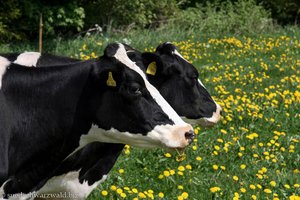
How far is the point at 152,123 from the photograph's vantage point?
325 cm

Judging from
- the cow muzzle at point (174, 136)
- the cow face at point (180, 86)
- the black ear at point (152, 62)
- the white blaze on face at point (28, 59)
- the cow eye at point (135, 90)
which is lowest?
the cow face at point (180, 86)

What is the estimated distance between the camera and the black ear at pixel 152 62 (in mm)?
4170

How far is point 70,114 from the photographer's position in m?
3.37

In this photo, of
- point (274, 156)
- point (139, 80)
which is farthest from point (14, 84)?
point (274, 156)

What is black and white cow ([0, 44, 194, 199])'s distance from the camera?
3246 millimetres

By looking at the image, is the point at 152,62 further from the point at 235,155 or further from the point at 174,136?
the point at 235,155

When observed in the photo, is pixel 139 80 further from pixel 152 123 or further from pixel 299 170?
pixel 299 170

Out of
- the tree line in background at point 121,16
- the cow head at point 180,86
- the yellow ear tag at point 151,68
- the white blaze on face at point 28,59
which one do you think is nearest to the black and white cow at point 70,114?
the white blaze on face at point 28,59

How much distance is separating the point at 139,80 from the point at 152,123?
26 centimetres

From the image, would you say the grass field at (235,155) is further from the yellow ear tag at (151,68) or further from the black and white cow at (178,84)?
the yellow ear tag at (151,68)

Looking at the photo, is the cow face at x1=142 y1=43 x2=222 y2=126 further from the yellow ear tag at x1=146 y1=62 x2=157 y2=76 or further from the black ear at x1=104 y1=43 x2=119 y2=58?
the black ear at x1=104 y1=43 x2=119 y2=58

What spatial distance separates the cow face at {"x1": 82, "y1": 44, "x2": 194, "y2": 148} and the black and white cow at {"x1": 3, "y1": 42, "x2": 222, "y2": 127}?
988 millimetres

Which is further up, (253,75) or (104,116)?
(104,116)

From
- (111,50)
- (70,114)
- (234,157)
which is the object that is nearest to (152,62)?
(111,50)
